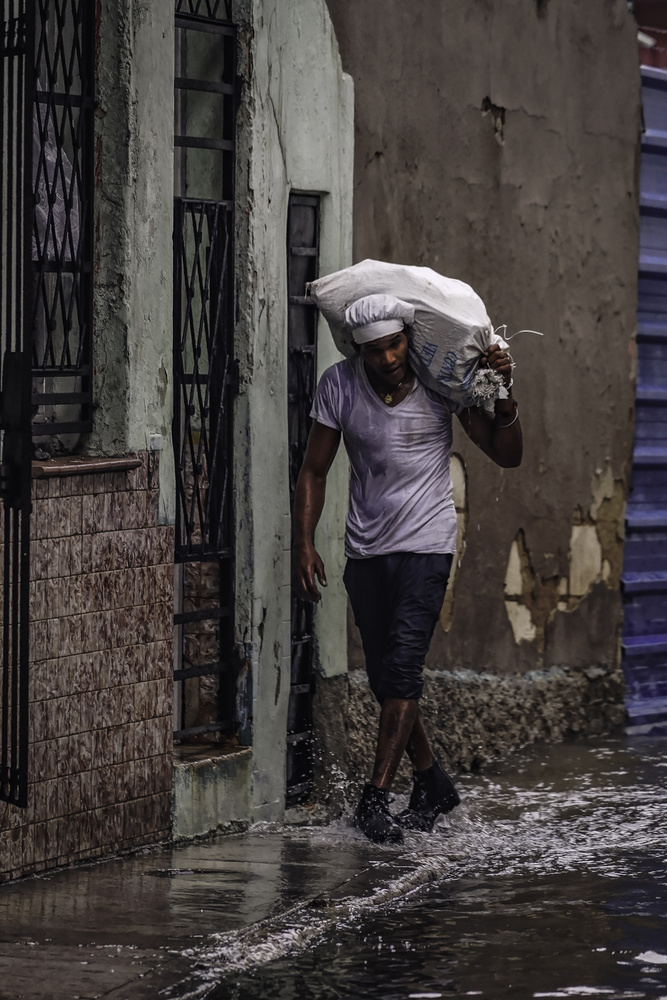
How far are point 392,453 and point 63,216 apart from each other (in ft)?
4.56

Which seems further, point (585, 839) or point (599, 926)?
point (585, 839)

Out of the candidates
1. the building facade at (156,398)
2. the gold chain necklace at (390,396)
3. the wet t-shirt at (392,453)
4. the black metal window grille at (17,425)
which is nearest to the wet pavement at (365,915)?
the building facade at (156,398)

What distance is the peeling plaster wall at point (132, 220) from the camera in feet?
19.3

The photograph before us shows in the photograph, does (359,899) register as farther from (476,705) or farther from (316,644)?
(476,705)

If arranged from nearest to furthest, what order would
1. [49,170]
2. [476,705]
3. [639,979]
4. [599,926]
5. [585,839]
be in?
[639,979] < [599,926] < [49,170] < [585,839] < [476,705]

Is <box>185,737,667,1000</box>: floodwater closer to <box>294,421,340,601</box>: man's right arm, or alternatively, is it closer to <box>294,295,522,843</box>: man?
<box>294,295,522,843</box>: man

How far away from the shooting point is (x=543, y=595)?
26.6 feet

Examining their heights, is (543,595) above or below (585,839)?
above

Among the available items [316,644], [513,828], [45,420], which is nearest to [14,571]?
[45,420]

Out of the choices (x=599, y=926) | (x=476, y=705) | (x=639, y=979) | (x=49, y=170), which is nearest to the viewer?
(x=639, y=979)

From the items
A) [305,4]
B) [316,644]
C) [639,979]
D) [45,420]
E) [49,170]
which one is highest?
[305,4]

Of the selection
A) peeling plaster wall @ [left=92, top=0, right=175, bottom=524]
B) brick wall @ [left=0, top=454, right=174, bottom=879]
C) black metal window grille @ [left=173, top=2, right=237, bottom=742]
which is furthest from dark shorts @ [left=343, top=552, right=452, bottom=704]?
peeling plaster wall @ [left=92, top=0, right=175, bottom=524]

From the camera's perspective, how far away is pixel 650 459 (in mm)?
8492

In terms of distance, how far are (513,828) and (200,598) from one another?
4.58ft
